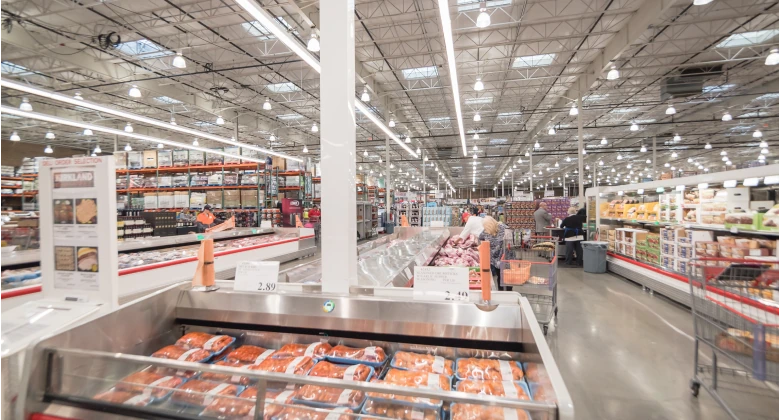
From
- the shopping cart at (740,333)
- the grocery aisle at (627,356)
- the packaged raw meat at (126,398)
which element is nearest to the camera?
the packaged raw meat at (126,398)

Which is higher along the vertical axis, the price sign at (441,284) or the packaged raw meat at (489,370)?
the price sign at (441,284)

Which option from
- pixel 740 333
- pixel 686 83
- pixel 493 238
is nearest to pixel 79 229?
pixel 740 333

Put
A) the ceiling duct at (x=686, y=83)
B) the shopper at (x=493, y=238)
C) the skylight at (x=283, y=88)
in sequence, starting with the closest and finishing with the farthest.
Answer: the shopper at (x=493, y=238) → the ceiling duct at (x=686, y=83) → the skylight at (x=283, y=88)

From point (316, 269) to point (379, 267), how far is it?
0.72m

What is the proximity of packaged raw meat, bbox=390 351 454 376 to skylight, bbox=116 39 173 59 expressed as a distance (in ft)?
42.4

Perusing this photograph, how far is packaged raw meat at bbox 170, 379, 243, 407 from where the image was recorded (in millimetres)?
1261

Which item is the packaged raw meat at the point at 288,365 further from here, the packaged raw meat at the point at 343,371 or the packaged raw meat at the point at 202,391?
the packaged raw meat at the point at 202,391

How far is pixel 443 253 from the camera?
20.8 feet

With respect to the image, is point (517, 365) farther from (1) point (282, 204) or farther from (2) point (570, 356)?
(1) point (282, 204)

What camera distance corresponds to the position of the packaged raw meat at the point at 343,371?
1.59m

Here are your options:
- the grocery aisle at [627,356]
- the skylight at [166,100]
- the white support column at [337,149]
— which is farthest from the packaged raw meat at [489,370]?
the skylight at [166,100]

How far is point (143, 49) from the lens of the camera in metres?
10.9

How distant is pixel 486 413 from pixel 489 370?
378mm

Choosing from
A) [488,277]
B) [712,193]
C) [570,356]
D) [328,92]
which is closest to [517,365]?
[488,277]
